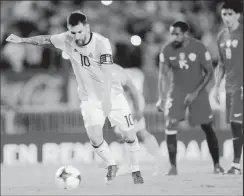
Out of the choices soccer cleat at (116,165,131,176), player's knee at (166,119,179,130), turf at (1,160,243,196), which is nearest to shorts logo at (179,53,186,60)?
player's knee at (166,119,179,130)

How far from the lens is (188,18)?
69.6ft

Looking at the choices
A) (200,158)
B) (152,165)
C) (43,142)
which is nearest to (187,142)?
(200,158)

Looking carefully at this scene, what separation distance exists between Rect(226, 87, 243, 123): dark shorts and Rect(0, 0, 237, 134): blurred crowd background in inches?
325

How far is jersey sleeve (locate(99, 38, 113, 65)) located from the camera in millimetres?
7502

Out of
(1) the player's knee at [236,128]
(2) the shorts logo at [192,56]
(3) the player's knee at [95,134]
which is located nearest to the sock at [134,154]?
(3) the player's knee at [95,134]

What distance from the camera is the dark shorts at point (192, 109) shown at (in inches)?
464

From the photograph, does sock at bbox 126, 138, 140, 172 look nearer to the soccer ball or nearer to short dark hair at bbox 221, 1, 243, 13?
the soccer ball

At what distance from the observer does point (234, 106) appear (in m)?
11.6

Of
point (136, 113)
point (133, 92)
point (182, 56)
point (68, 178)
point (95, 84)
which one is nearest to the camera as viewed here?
point (95, 84)

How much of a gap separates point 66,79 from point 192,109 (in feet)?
28.0

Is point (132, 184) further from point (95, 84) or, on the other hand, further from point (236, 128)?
point (95, 84)

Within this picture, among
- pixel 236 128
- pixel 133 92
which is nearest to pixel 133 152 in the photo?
pixel 133 92

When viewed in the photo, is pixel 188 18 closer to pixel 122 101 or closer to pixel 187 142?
pixel 187 142

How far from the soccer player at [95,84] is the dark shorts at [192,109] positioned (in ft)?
11.6
